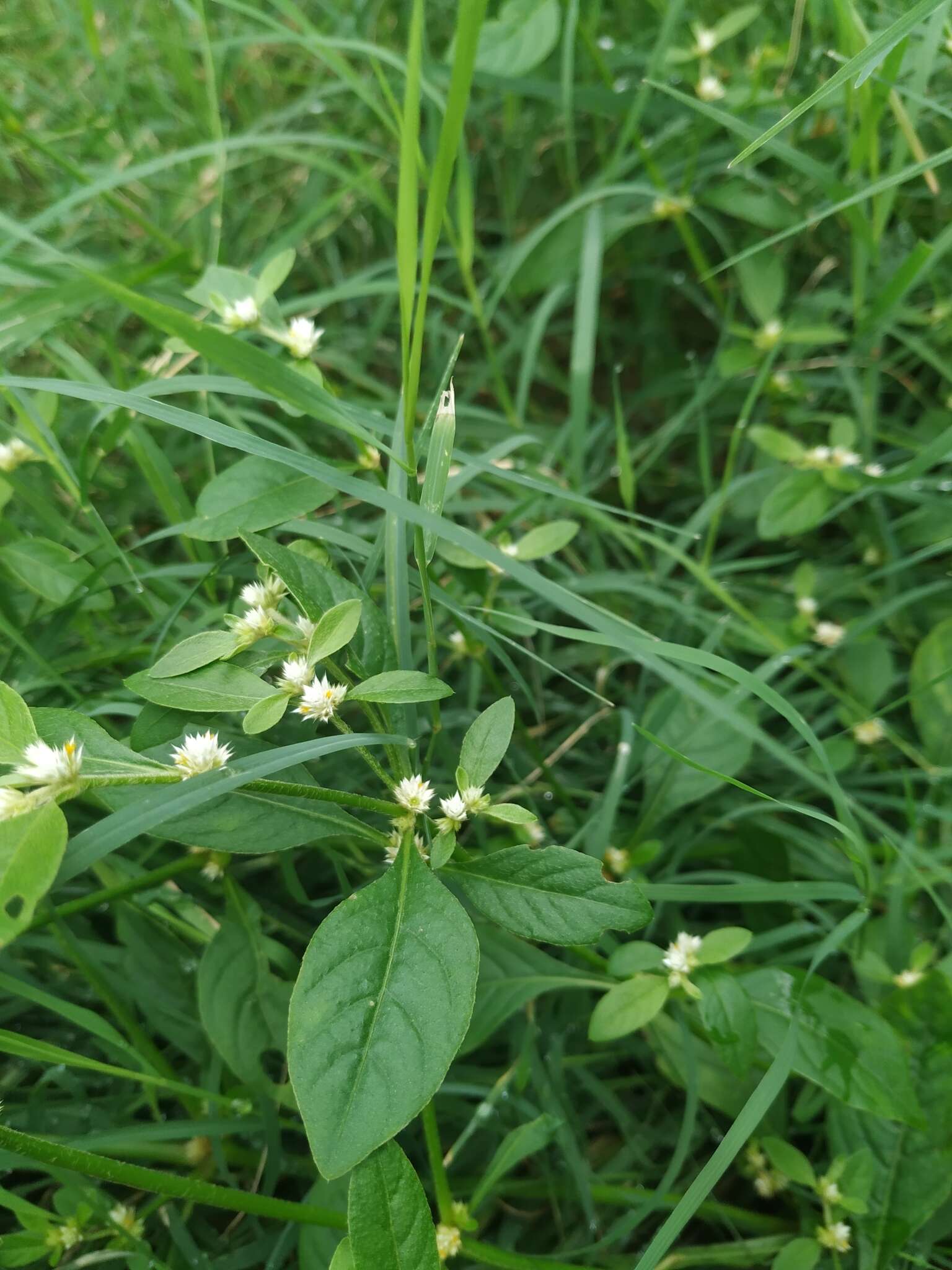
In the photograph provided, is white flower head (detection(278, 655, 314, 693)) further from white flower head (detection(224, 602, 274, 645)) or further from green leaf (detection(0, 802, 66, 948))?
green leaf (detection(0, 802, 66, 948))

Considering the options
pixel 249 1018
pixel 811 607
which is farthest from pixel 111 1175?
pixel 811 607

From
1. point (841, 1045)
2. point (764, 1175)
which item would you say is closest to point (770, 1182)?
point (764, 1175)

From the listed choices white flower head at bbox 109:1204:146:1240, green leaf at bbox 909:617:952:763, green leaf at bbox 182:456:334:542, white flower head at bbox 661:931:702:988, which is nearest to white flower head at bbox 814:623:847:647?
green leaf at bbox 909:617:952:763

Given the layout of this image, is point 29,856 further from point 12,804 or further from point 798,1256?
point 798,1256

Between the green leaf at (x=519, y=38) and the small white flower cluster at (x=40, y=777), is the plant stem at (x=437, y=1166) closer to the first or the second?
the small white flower cluster at (x=40, y=777)

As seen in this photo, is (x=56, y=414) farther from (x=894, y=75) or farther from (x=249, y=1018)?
(x=894, y=75)
